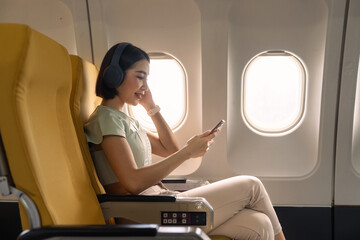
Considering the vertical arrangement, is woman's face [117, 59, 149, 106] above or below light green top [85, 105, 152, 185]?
above

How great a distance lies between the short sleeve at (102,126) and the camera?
1409 mm

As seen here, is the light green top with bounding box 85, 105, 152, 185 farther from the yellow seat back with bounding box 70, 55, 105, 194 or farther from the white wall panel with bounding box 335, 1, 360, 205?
the white wall panel with bounding box 335, 1, 360, 205

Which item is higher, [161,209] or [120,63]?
[120,63]

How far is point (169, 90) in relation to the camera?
244cm

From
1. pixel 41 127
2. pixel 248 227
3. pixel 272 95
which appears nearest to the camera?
pixel 41 127

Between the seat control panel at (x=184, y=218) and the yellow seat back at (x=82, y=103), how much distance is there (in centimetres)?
36

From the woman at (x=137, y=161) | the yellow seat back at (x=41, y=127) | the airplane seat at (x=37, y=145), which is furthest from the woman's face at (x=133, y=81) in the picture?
the airplane seat at (x=37, y=145)

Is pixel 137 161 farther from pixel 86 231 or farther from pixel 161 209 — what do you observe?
pixel 86 231

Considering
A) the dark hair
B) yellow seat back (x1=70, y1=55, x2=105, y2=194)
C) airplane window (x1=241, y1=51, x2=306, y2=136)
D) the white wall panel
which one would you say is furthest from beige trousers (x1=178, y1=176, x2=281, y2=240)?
the white wall panel

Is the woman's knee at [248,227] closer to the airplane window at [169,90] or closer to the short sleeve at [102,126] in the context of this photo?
the short sleeve at [102,126]

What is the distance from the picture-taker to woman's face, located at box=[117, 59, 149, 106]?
1607mm

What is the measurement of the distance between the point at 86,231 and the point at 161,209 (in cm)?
51

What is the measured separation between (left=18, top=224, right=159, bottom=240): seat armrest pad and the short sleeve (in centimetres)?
56

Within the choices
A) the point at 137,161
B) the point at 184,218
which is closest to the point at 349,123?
the point at 184,218
